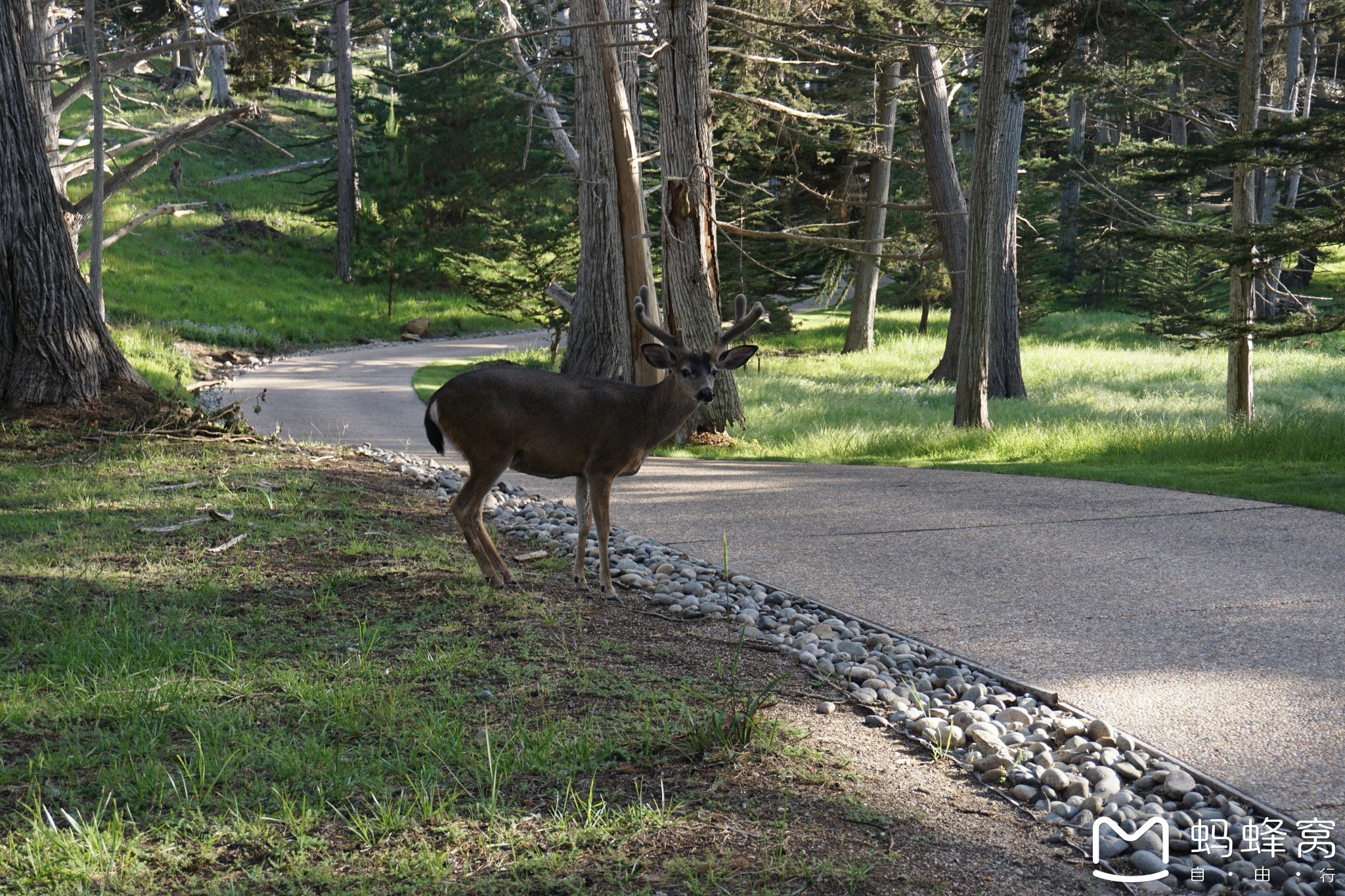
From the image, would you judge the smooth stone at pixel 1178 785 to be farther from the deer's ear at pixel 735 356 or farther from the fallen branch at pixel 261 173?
the fallen branch at pixel 261 173

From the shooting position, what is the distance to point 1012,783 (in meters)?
4.19

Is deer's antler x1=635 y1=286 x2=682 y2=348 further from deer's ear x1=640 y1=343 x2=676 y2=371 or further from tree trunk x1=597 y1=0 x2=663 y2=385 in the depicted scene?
tree trunk x1=597 y1=0 x2=663 y2=385

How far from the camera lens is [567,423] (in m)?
6.82

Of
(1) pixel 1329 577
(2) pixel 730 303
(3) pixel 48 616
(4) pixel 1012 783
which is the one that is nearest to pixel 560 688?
(4) pixel 1012 783

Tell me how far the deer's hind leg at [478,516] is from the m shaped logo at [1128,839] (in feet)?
12.8

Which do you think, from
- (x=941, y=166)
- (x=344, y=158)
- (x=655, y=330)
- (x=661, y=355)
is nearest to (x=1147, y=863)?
(x=661, y=355)

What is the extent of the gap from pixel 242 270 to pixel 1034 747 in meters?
37.6

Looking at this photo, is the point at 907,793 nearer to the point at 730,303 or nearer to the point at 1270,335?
the point at 1270,335

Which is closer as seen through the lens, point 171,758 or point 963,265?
point 171,758

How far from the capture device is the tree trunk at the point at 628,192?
570 inches

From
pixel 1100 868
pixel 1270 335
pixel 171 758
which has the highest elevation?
pixel 1270 335

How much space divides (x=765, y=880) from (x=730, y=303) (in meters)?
27.7

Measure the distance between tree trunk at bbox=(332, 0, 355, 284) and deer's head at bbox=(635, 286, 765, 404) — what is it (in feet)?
117

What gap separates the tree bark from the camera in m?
26.5
